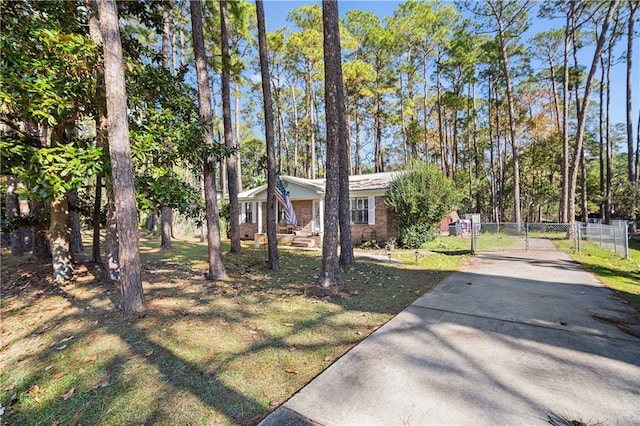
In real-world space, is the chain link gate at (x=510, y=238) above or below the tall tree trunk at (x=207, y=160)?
below

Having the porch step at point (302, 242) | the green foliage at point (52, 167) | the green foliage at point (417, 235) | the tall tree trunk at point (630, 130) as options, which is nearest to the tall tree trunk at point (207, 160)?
the green foliage at point (52, 167)

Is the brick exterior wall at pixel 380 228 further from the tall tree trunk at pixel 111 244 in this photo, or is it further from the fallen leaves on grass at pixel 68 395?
the fallen leaves on grass at pixel 68 395

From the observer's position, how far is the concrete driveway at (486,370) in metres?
2.16

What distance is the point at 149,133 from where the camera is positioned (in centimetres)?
474

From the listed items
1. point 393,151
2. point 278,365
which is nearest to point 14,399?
point 278,365

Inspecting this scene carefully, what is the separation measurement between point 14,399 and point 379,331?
366 centimetres

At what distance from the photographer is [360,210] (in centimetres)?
1430

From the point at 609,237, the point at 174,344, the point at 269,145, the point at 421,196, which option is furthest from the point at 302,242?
the point at 609,237

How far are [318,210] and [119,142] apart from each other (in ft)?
39.4

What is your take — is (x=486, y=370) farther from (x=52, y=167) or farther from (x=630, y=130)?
(x=630, y=130)

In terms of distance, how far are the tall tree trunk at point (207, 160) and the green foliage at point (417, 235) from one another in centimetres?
854

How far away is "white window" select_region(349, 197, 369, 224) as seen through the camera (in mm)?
14070

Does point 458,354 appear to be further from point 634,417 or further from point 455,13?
point 455,13

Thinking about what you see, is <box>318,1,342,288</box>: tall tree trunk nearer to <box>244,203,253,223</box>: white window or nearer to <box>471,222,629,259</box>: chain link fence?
<box>471,222,629,259</box>: chain link fence
